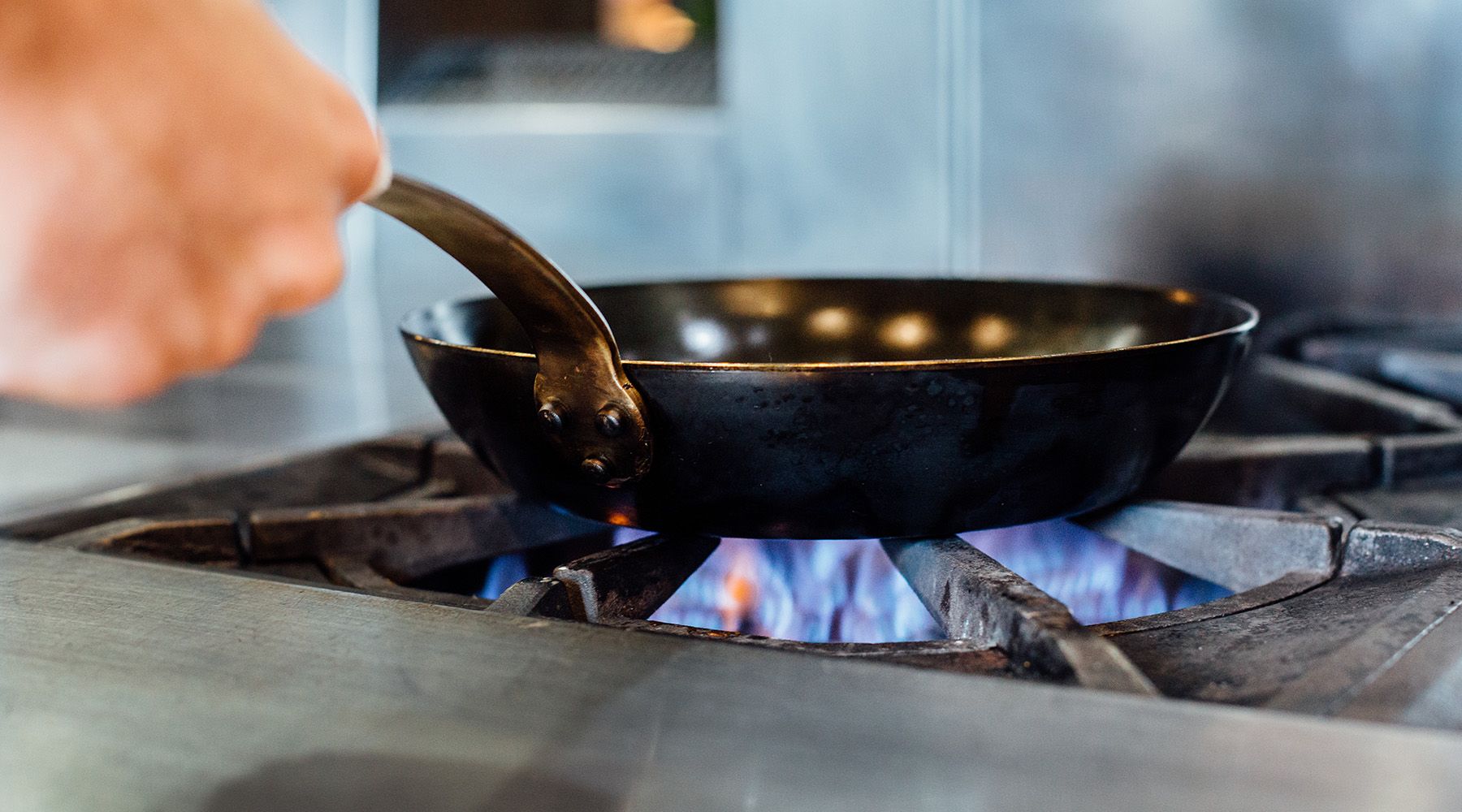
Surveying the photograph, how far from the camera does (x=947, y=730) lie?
306 mm

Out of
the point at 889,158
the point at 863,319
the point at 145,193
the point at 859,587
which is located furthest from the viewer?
the point at 889,158

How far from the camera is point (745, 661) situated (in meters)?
0.35

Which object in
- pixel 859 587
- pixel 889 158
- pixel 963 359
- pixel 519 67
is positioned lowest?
pixel 859 587

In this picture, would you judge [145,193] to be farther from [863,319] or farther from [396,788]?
[863,319]

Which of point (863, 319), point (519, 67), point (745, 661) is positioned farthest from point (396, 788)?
point (519, 67)

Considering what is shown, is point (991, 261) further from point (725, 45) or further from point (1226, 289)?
point (725, 45)

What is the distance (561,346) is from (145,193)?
7.3 inches

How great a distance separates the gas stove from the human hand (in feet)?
0.37

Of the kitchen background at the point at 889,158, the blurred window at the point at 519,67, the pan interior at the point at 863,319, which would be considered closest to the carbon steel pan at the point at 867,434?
the pan interior at the point at 863,319

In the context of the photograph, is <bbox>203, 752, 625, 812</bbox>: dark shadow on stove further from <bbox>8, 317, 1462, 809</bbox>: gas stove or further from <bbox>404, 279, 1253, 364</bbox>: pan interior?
<bbox>404, 279, 1253, 364</bbox>: pan interior

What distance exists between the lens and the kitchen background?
3.62ft

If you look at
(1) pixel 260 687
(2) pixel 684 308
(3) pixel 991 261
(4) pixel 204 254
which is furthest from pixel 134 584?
(3) pixel 991 261

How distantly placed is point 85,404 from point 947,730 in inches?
→ 8.3

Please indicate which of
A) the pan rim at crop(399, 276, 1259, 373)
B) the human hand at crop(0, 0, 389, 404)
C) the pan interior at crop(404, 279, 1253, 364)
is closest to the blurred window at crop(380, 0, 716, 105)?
the pan interior at crop(404, 279, 1253, 364)
